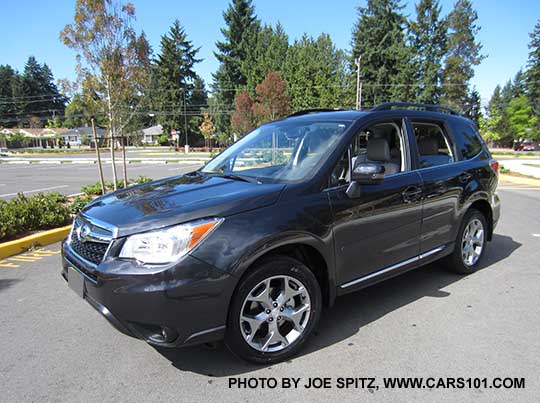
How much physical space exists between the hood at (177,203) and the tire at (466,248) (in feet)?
8.45

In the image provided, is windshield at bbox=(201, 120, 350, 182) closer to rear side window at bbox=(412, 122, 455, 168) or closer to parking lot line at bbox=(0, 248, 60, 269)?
A: rear side window at bbox=(412, 122, 455, 168)

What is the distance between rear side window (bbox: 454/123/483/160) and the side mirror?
1.91 metres

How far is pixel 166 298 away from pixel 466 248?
361 centimetres

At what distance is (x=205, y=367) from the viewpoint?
2.71 metres

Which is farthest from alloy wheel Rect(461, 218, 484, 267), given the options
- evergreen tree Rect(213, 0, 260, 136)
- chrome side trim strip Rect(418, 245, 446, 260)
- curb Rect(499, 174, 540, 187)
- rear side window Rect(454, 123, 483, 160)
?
evergreen tree Rect(213, 0, 260, 136)

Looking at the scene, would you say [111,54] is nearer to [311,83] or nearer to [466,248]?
[466,248]

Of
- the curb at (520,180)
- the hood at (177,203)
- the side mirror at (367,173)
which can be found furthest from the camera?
the curb at (520,180)

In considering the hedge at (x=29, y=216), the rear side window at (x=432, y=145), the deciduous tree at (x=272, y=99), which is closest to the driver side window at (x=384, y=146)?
the rear side window at (x=432, y=145)

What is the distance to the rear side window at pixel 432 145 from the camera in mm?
3832

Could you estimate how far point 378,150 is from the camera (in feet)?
12.1

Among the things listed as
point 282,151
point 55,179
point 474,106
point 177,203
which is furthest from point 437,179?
point 474,106

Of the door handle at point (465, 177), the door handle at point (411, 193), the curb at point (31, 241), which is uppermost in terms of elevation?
the door handle at point (465, 177)

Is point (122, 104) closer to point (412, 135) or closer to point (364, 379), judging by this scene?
point (412, 135)

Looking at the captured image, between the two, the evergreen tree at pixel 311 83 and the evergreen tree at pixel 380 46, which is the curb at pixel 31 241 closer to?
the evergreen tree at pixel 311 83
